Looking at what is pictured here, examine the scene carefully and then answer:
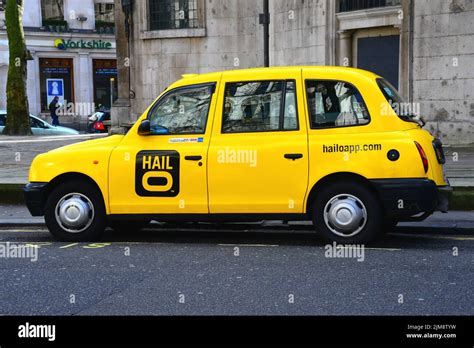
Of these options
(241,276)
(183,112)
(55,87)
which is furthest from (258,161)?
(55,87)

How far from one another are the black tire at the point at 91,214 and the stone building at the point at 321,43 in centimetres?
959

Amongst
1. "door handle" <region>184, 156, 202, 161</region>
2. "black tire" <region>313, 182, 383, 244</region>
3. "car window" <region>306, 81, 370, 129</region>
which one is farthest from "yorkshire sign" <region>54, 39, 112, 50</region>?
"black tire" <region>313, 182, 383, 244</region>

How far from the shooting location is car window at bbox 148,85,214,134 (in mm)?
7602

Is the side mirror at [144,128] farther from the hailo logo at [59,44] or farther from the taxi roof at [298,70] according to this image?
the hailo logo at [59,44]

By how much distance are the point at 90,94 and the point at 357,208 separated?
3629 centimetres

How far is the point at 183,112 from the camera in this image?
770 centimetres

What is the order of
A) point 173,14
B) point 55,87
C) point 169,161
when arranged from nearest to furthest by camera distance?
1. point 169,161
2. point 173,14
3. point 55,87

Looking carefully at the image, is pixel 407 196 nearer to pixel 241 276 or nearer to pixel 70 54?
pixel 241 276

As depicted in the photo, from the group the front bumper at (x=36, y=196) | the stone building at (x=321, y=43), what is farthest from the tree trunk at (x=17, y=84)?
the front bumper at (x=36, y=196)

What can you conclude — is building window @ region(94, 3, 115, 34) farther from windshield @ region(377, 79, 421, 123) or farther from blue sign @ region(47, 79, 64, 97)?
windshield @ region(377, 79, 421, 123)

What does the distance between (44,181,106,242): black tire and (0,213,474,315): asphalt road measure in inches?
5.9

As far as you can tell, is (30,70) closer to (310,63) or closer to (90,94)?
(90,94)

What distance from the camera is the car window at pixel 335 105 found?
7.22 metres

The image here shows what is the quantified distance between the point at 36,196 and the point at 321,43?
10.8m
